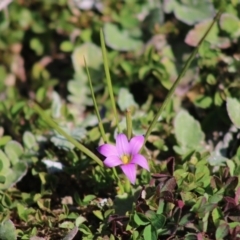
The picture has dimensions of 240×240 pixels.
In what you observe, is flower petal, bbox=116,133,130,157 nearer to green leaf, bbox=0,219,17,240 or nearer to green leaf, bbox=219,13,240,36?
green leaf, bbox=0,219,17,240

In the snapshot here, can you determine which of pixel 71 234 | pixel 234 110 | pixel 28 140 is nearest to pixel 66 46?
pixel 28 140

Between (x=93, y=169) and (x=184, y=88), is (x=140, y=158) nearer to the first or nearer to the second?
(x=93, y=169)

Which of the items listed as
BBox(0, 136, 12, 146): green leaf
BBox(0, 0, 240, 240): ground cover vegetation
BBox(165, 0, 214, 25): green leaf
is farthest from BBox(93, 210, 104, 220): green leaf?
BBox(165, 0, 214, 25): green leaf

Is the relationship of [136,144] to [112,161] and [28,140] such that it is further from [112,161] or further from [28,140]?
[28,140]

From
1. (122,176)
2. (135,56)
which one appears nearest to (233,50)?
(135,56)

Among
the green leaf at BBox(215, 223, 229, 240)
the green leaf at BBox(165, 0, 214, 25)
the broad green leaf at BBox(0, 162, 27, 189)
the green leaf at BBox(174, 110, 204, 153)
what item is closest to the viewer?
the green leaf at BBox(215, 223, 229, 240)

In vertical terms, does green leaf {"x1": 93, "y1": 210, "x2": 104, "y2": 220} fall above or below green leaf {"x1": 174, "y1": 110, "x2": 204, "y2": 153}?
below
